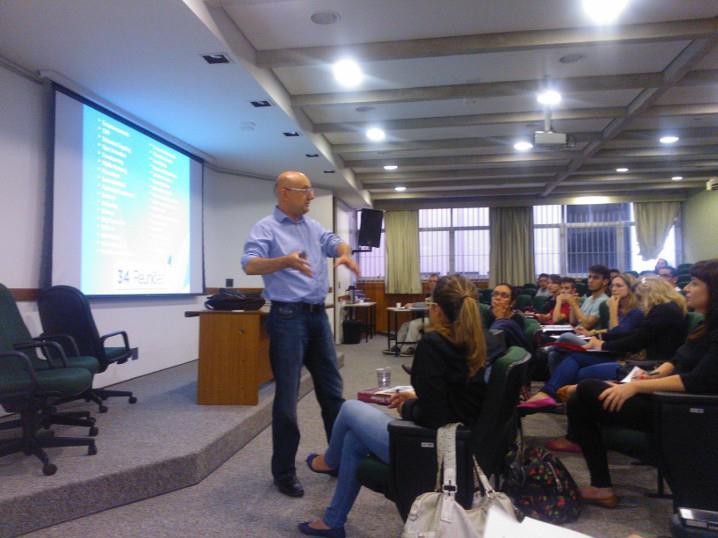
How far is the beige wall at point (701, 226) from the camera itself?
9453 millimetres

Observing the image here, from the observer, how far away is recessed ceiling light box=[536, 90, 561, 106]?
4984mm

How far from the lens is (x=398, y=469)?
5.25ft

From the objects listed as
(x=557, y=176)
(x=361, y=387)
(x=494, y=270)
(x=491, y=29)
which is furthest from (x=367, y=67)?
(x=494, y=270)

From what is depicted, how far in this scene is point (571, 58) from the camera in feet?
14.4

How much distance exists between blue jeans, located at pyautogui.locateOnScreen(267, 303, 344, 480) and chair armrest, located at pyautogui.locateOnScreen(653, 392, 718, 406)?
133 centimetres

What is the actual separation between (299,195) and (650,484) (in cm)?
225

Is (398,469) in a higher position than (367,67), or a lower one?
lower

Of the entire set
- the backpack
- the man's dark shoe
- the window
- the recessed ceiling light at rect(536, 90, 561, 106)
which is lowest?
the man's dark shoe

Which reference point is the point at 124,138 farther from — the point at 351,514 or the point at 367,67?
the point at 351,514

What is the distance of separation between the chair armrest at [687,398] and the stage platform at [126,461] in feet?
6.93

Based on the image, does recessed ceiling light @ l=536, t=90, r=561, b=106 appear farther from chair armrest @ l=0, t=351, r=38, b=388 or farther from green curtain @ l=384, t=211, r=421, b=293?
green curtain @ l=384, t=211, r=421, b=293

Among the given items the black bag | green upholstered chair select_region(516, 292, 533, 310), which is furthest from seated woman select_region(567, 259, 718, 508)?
green upholstered chair select_region(516, 292, 533, 310)

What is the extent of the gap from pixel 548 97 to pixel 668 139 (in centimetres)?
293

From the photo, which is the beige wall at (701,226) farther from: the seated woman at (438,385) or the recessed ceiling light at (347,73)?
the seated woman at (438,385)
